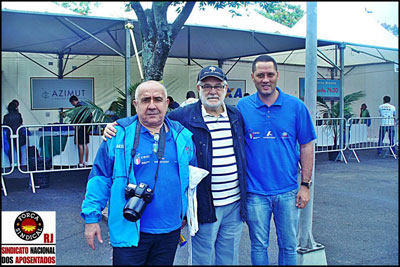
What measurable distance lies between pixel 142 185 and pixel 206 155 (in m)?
0.57

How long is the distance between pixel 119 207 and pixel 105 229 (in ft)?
9.23

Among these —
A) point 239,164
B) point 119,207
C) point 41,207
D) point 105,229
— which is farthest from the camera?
point 41,207

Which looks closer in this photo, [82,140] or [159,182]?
[159,182]

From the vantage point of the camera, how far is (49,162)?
796 centimetres

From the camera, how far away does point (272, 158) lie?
3.04m

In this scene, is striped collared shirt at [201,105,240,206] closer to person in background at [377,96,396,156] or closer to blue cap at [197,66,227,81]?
blue cap at [197,66,227,81]

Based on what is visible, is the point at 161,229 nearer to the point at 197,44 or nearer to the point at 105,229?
the point at 105,229

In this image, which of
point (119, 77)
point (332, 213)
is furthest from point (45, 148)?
point (119, 77)

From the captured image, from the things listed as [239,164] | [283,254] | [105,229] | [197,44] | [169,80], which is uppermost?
[197,44]

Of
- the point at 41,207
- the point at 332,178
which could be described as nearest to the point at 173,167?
the point at 41,207

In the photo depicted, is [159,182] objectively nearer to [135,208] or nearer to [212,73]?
[135,208]

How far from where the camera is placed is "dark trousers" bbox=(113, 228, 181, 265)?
261cm

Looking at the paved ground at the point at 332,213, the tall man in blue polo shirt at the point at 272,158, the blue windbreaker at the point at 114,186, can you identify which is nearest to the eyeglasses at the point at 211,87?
the tall man in blue polo shirt at the point at 272,158

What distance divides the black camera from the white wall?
33.5 ft
